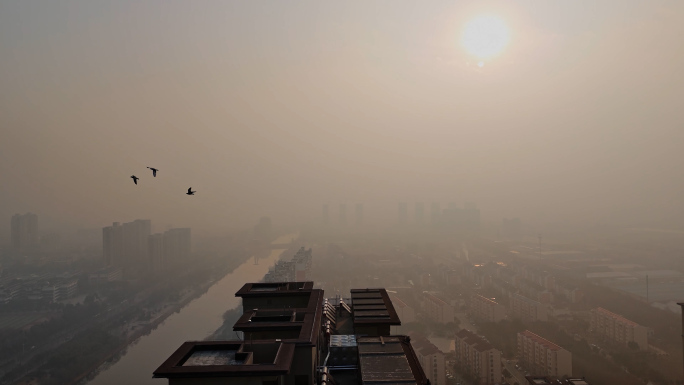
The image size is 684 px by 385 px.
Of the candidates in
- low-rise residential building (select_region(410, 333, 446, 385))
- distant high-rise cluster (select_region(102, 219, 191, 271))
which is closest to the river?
distant high-rise cluster (select_region(102, 219, 191, 271))

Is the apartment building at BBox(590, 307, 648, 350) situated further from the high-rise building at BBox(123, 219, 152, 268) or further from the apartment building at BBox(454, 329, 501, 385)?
the high-rise building at BBox(123, 219, 152, 268)

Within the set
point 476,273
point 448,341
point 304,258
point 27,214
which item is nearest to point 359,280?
point 304,258

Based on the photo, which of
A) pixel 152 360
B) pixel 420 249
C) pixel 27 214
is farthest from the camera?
pixel 420 249

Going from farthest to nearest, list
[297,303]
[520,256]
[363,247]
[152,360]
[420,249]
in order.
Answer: [363,247], [420,249], [520,256], [152,360], [297,303]

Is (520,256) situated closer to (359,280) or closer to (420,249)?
(420,249)

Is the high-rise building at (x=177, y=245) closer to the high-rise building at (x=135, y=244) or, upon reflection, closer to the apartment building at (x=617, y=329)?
the high-rise building at (x=135, y=244)

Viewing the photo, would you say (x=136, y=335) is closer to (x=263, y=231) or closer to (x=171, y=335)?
(x=171, y=335)
